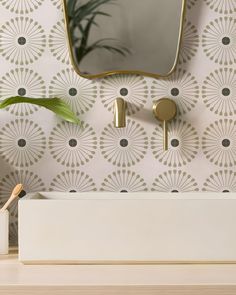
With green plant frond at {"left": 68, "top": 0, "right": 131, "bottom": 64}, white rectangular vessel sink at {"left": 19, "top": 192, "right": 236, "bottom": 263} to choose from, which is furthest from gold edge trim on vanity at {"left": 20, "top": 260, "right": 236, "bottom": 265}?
green plant frond at {"left": 68, "top": 0, "right": 131, "bottom": 64}

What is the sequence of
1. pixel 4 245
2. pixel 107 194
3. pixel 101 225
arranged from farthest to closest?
pixel 107 194 < pixel 4 245 < pixel 101 225

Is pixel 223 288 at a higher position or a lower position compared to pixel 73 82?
lower

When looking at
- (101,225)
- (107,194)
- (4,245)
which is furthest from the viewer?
(107,194)

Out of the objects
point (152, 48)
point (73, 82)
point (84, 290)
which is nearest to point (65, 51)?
point (73, 82)

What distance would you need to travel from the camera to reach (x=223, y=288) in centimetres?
113

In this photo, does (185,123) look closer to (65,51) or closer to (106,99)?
(106,99)

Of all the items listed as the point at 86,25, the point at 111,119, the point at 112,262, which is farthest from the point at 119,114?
the point at 112,262

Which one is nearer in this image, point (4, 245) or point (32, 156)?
point (4, 245)

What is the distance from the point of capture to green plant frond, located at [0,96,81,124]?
1.53m

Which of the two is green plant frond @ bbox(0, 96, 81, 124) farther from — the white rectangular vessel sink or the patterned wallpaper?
the white rectangular vessel sink

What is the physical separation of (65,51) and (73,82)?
0.09 metres

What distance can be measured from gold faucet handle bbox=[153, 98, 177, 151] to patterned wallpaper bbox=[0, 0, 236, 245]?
46 millimetres

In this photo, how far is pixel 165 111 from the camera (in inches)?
62.2

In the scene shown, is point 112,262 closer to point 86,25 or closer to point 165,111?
point 165,111
